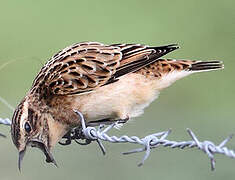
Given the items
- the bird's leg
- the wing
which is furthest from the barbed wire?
the wing

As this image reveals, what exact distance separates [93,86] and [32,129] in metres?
0.91

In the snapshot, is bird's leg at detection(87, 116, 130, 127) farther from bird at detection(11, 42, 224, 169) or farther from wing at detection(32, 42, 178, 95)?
wing at detection(32, 42, 178, 95)

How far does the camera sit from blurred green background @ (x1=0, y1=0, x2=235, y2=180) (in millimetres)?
13156

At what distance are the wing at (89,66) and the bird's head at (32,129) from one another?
0.29 m

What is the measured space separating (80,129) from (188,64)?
1.48m

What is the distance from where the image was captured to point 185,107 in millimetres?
17484

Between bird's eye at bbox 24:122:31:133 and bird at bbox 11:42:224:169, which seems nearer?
bird's eye at bbox 24:122:31:133

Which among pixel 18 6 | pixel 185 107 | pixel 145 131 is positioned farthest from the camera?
pixel 18 6

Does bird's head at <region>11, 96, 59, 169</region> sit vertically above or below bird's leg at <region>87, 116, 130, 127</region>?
above

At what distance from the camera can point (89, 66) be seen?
32.7ft

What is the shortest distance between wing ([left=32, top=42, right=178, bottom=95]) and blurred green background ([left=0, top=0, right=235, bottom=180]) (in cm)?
295

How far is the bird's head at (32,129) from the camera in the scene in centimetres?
920

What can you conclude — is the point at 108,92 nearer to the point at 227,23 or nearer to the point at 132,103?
the point at 132,103

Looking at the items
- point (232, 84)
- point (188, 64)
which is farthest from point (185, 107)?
point (188, 64)
